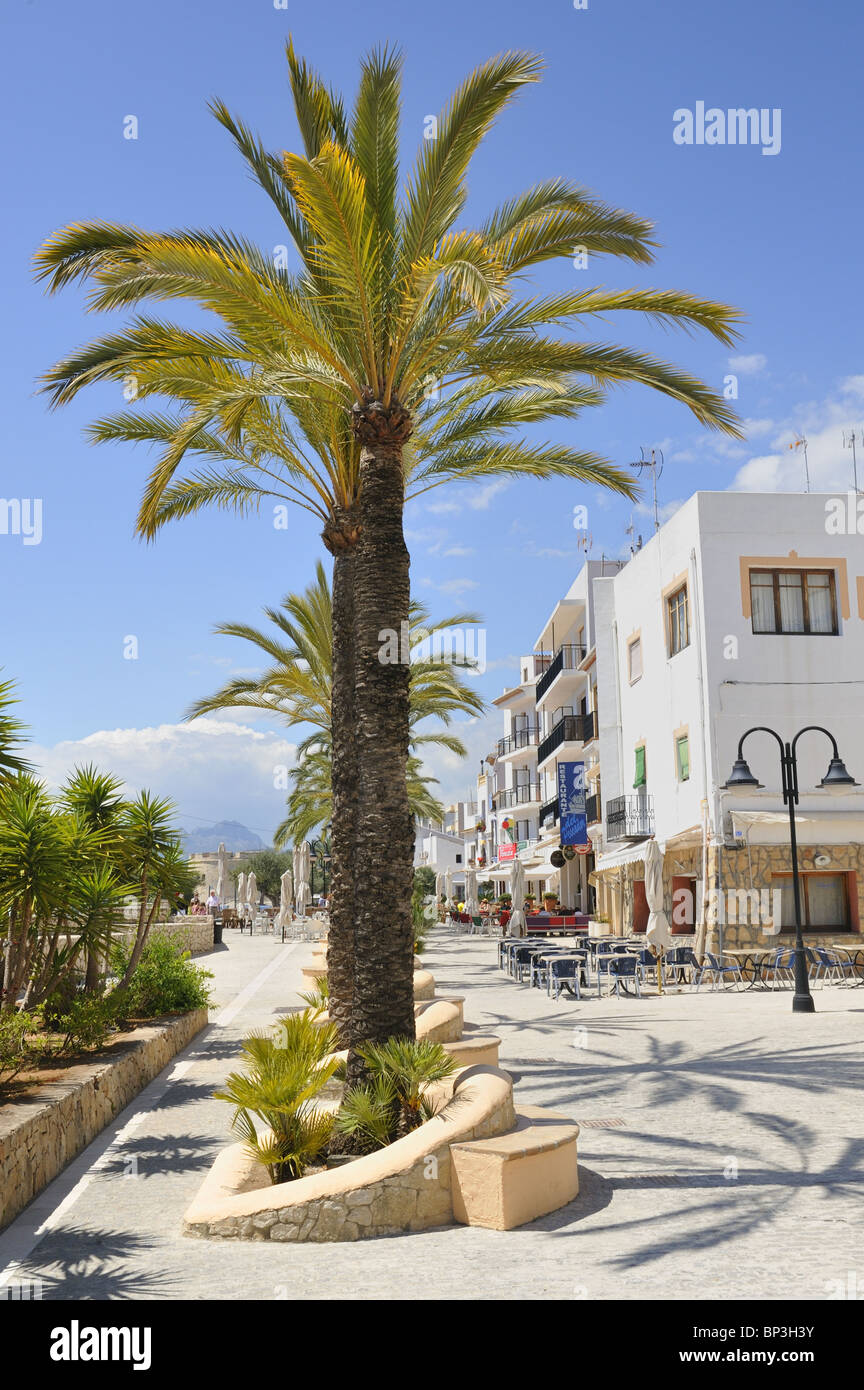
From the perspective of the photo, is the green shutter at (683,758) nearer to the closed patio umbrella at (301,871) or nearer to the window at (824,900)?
the window at (824,900)

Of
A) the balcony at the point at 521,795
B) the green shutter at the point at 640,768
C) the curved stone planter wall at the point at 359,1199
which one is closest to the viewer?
the curved stone planter wall at the point at 359,1199

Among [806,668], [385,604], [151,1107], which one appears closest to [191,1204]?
[151,1107]

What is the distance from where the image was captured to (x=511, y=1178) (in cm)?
654

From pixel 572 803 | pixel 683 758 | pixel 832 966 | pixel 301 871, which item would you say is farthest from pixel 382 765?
pixel 301 871

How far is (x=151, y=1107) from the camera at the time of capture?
10.5 meters

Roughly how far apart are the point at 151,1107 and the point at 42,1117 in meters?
3.02

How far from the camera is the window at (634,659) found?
31250 mm

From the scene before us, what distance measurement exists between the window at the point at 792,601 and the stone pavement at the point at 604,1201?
12383 millimetres

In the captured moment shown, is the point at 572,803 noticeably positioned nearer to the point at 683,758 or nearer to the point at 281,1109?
the point at 683,758

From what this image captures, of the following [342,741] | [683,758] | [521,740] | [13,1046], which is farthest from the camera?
[521,740]

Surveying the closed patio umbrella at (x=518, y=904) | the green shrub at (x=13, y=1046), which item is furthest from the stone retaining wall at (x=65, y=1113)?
the closed patio umbrella at (x=518, y=904)

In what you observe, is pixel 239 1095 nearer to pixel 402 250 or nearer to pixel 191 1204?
pixel 191 1204

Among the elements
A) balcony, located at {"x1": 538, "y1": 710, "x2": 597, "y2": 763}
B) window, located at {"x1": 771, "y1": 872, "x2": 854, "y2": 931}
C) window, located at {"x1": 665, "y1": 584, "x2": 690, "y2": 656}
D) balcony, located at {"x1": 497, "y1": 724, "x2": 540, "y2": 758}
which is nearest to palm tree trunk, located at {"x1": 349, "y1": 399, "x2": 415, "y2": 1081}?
window, located at {"x1": 771, "y1": 872, "x2": 854, "y2": 931}

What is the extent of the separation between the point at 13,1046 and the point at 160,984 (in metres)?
4.67
